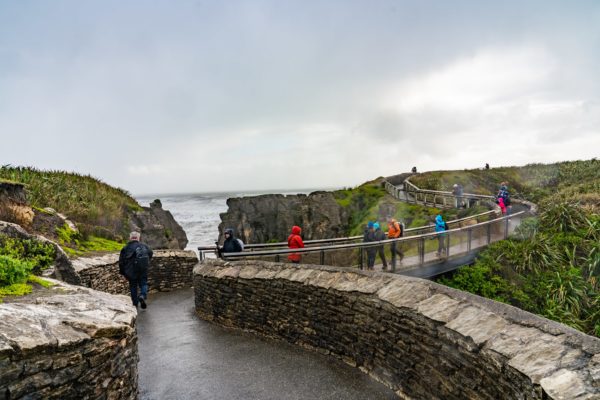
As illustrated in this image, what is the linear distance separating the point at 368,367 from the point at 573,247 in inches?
429

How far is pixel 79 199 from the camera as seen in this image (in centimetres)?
2008

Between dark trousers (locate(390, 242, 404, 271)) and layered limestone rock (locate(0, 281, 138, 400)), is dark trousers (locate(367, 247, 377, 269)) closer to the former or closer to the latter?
dark trousers (locate(390, 242, 404, 271))

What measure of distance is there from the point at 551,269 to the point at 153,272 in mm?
13078

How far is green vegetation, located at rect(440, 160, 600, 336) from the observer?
10898 mm

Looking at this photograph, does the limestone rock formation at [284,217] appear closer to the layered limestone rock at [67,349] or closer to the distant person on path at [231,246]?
the distant person on path at [231,246]

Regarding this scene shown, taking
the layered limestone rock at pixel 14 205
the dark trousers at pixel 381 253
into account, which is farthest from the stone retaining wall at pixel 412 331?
the layered limestone rock at pixel 14 205

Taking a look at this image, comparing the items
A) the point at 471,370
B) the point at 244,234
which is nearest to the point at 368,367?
the point at 471,370

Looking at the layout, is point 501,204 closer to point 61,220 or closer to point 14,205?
point 61,220

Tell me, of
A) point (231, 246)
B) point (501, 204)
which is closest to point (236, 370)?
point (231, 246)

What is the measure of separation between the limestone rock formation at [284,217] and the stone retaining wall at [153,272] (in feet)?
50.0

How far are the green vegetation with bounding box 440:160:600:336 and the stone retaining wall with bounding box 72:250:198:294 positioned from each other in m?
8.92

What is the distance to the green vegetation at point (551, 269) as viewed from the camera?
35.8ft

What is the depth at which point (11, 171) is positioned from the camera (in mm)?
19438

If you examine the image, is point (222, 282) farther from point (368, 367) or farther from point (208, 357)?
point (368, 367)
